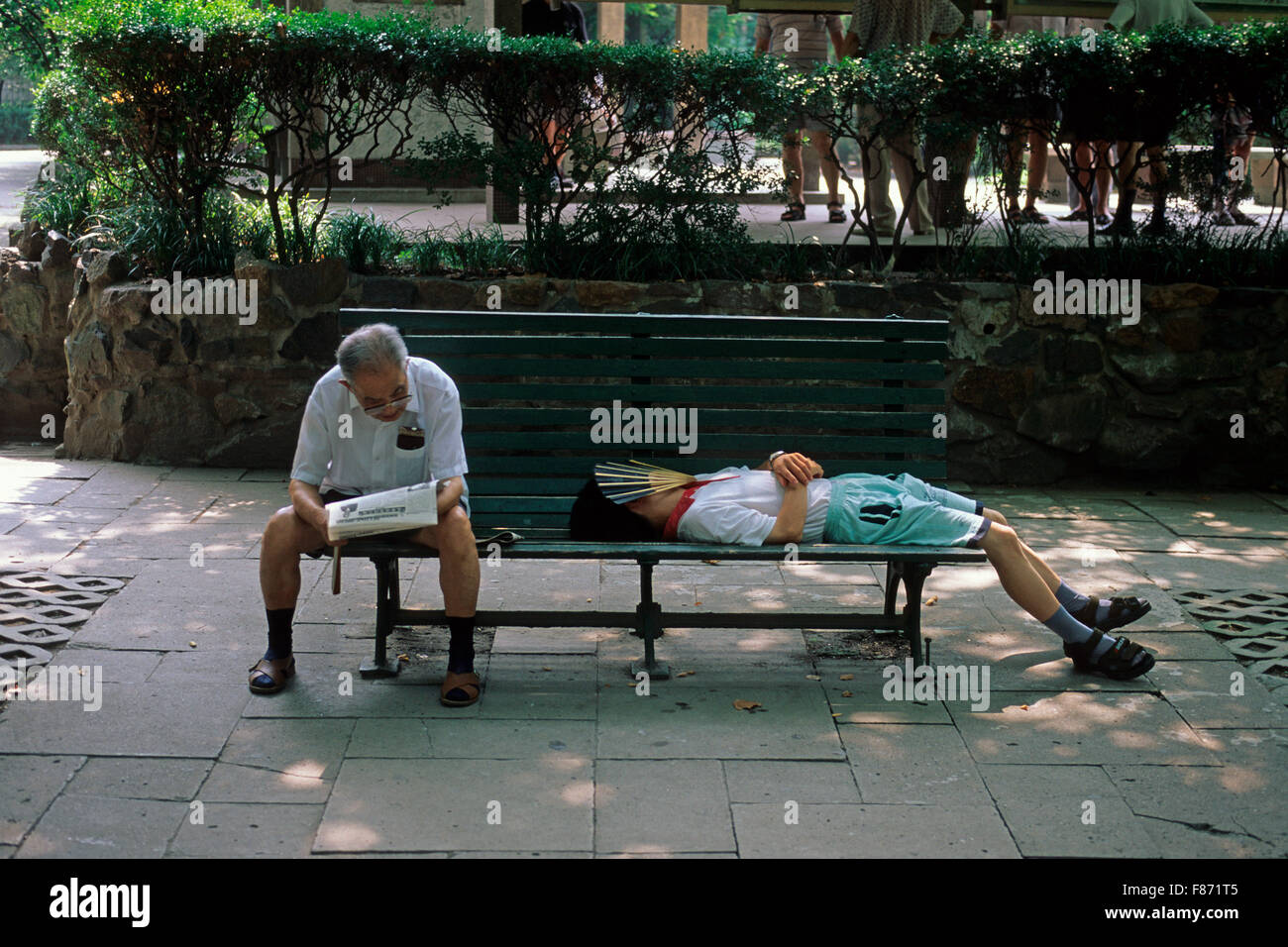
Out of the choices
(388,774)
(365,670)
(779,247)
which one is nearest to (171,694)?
(365,670)

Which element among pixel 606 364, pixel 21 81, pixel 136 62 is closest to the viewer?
pixel 606 364

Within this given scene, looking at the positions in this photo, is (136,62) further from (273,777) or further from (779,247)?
(273,777)

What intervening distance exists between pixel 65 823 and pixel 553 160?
Answer: 4.82m

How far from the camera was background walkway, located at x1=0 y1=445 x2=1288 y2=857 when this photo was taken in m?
3.72

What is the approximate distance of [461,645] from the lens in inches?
179

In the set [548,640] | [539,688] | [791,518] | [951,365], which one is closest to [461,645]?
[539,688]

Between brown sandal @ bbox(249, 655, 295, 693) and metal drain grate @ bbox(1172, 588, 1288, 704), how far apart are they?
3.25 meters

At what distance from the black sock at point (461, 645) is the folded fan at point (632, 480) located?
2.26 feet

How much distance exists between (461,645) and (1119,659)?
7.15 ft

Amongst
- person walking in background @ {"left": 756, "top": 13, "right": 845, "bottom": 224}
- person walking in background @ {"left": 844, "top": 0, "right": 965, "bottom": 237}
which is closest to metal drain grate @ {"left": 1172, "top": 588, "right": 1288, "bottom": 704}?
person walking in background @ {"left": 756, "top": 13, "right": 845, "bottom": 224}

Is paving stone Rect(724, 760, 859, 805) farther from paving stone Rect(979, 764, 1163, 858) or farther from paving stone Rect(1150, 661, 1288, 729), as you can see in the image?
paving stone Rect(1150, 661, 1288, 729)

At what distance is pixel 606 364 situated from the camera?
5.20 m

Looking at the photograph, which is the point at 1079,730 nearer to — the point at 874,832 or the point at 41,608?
the point at 874,832

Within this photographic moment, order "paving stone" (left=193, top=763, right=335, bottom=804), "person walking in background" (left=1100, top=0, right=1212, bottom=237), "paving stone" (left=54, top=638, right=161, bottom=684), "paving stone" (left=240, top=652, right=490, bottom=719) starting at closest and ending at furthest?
"paving stone" (left=193, top=763, right=335, bottom=804) < "paving stone" (left=240, top=652, right=490, bottom=719) < "paving stone" (left=54, top=638, right=161, bottom=684) < "person walking in background" (left=1100, top=0, right=1212, bottom=237)
